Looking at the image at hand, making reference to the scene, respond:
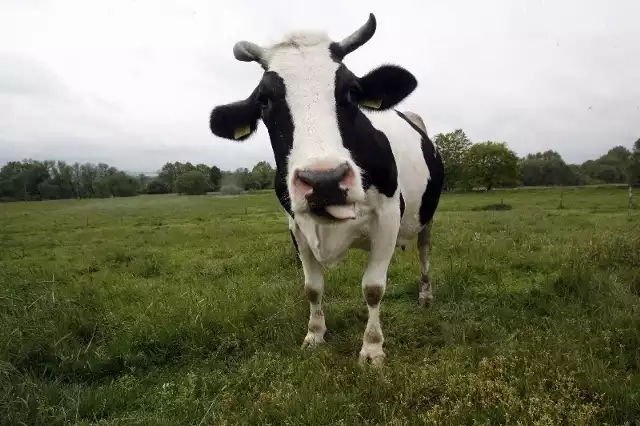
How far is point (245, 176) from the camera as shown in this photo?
70.6m

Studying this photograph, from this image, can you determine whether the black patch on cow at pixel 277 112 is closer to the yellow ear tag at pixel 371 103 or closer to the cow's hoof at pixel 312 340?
the yellow ear tag at pixel 371 103

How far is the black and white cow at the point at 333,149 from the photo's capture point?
294 cm

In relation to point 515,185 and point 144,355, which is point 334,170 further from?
point 515,185

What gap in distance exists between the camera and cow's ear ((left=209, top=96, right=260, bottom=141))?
4156mm

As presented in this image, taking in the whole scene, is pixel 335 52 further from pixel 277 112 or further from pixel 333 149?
pixel 333 149

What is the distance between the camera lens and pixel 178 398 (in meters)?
3.55

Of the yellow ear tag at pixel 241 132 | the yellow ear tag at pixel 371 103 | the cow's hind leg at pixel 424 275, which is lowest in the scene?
the cow's hind leg at pixel 424 275

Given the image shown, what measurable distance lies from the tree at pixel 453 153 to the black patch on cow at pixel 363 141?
55.5 m

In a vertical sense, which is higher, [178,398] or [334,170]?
[334,170]

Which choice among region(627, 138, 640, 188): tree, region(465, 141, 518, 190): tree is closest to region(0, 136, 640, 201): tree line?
region(465, 141, 518, 190): tree

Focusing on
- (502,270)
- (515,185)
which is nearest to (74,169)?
(515,185)

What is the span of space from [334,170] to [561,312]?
11.1 feet

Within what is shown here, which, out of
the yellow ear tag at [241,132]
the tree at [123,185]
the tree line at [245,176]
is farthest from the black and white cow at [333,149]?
the tree at [123,185]

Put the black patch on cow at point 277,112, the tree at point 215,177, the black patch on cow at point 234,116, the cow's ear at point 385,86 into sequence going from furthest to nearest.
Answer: the tree at point 215,177 → the black patch on cow at point 234,116 → the cow's ear at point 385,86 → the black patch on cow at point 277,112
